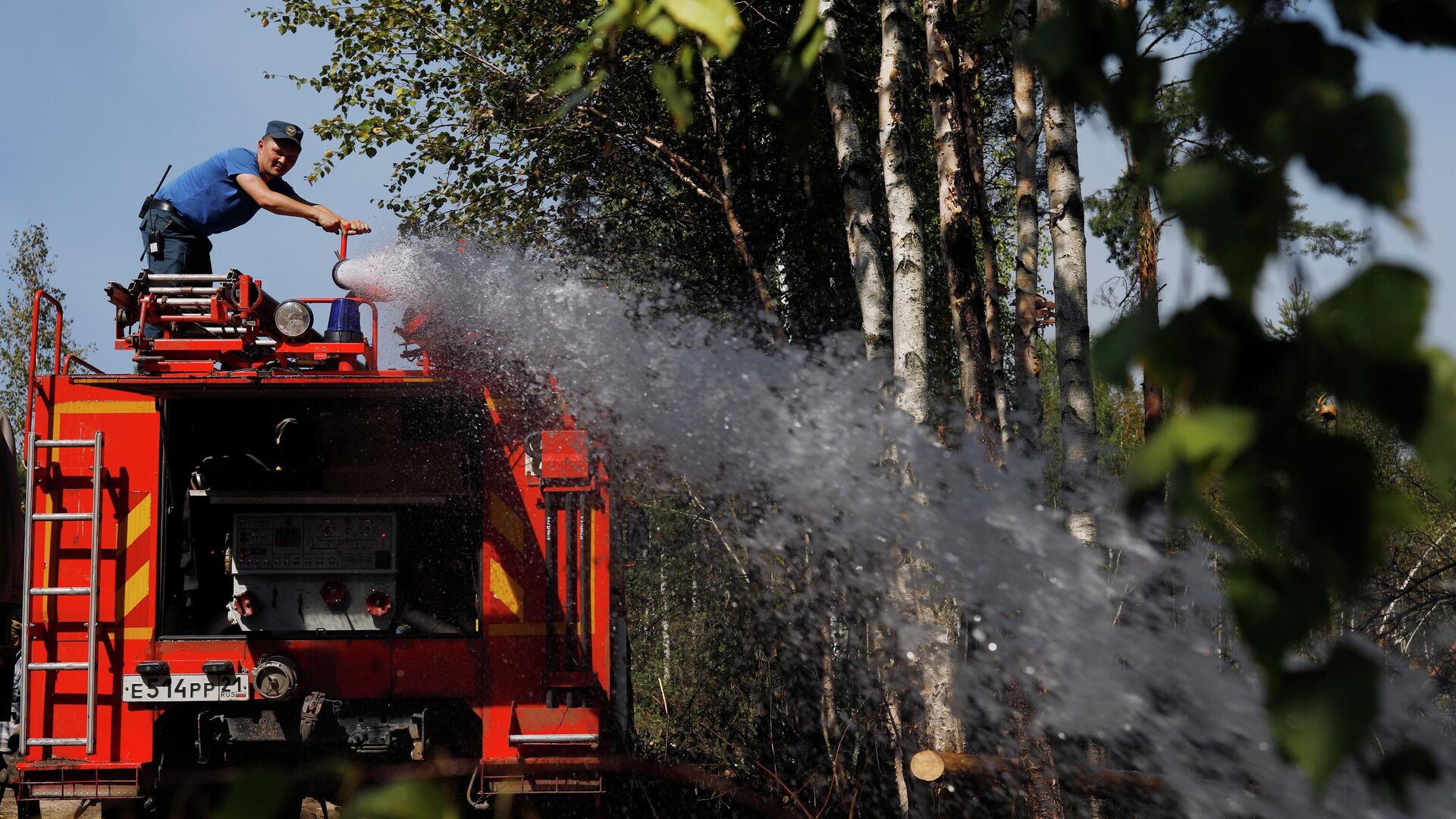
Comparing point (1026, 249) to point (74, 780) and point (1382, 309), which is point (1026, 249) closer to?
point (74, 780)

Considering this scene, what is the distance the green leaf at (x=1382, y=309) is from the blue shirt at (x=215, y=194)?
8.12 metres

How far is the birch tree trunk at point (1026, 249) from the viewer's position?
479 inches

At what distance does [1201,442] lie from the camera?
1085 mm

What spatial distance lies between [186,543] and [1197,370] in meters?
7.26

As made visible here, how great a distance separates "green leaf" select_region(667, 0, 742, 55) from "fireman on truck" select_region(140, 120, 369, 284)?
6887mm

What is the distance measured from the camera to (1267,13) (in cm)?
124

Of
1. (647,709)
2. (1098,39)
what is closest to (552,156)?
(647,709)

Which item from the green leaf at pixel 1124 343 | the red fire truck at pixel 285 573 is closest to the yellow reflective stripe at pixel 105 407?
the red fire truck at pixel 285 573

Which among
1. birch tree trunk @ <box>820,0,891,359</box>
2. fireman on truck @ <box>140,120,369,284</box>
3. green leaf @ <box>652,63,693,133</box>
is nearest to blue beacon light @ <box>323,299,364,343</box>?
fireman on truck @ <box>140,120,369,284</box>

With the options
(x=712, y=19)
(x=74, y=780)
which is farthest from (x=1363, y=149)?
(x=74, y=780)

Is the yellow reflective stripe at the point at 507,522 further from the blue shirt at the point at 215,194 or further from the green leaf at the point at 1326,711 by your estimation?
the green leaf at the point at 1326,711

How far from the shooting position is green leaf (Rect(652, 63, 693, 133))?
6.70 feet

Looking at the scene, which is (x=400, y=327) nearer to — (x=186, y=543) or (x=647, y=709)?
(x=186, y=543)

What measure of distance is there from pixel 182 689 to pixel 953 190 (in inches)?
224
